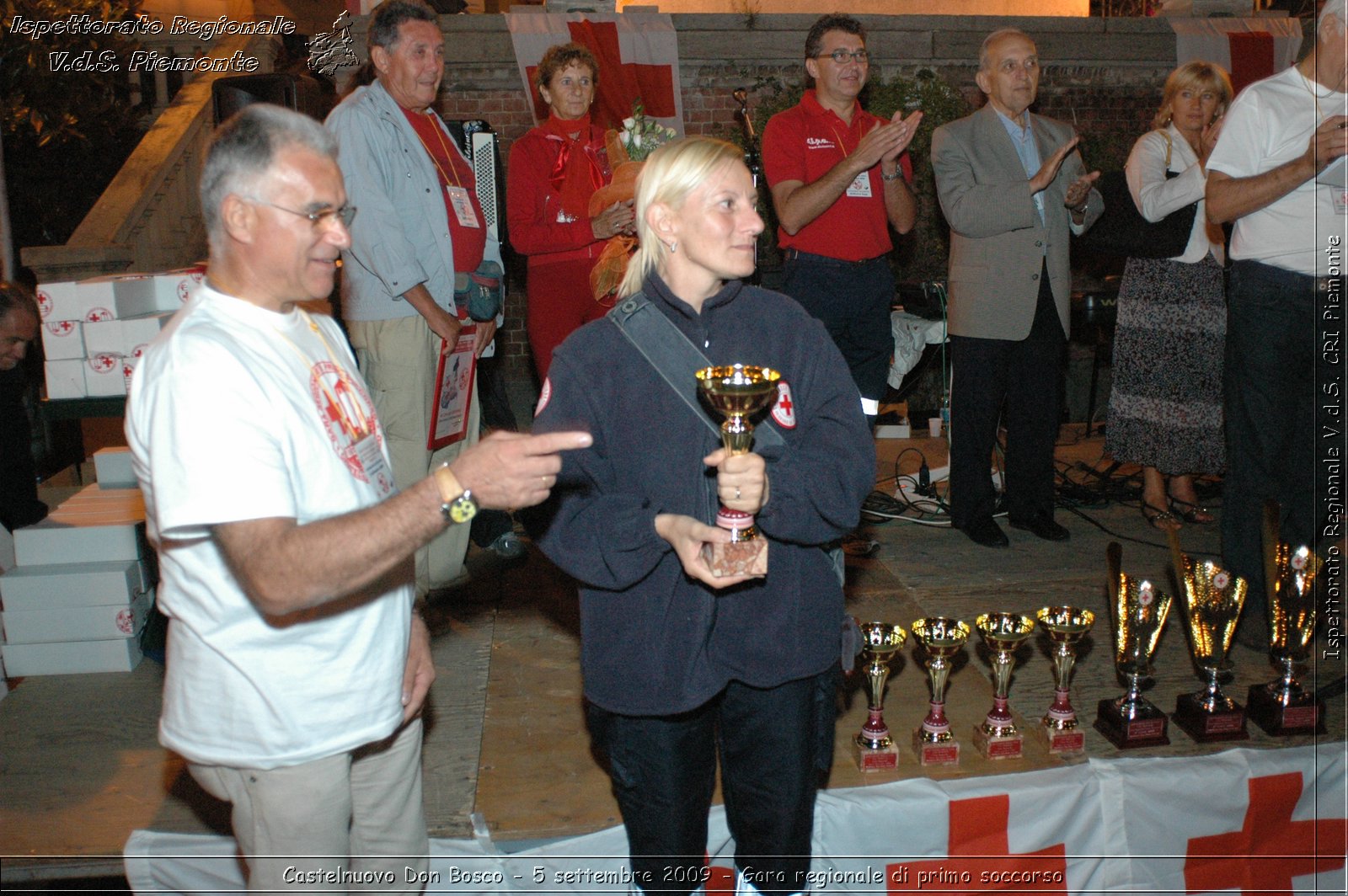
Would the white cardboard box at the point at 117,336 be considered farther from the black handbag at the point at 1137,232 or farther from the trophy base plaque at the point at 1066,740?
the black handbag at the point at 1137,232

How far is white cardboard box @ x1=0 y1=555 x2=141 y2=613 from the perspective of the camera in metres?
3.71

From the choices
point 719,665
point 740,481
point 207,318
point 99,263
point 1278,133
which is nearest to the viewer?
point 207,318

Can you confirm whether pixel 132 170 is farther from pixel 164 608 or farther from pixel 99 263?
pixel 164 608

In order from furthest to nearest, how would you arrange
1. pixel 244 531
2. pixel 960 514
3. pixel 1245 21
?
pixel 1245 21 < pixel 960 514 < pixel 244 531

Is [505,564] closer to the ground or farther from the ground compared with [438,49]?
closer to the ground

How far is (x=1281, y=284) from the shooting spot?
3510 millimetres

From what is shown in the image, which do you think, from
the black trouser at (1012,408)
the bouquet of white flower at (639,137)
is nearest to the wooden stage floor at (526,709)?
the black trouser at (1012,408)

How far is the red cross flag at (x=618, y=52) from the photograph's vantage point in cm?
845

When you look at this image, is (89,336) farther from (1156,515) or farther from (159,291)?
(1156,515)

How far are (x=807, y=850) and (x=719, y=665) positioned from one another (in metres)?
0.47

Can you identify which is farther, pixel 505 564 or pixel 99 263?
pixel 99 263

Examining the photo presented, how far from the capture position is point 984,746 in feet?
10.0

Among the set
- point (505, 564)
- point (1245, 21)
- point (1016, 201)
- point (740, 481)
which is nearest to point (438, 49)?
point (505, 564)

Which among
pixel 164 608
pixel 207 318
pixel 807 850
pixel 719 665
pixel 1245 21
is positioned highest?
pixel 1245 21
